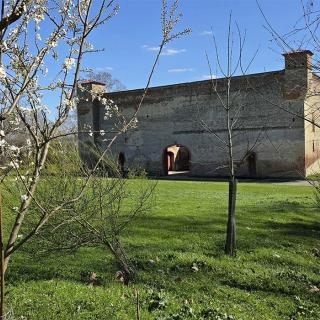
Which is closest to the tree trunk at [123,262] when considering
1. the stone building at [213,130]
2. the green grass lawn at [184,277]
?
the green grass lawn at [184,277]

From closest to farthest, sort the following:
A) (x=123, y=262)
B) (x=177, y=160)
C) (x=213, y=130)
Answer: (x=123, y=262) < (x=213, y=130) < (x=177, y=160)

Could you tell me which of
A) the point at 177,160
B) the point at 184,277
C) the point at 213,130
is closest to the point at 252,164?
the point at 213,130

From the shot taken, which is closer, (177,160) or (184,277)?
(184,277)

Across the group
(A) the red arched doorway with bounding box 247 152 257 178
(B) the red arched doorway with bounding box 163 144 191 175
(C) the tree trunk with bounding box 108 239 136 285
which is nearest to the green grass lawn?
(C) the tree trunk with bounding box 108 239 136 285

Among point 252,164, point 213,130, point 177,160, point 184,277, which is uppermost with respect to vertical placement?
point 213,130

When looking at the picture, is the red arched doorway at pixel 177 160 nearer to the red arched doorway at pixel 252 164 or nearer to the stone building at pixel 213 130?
the stone building at pixel 213 130

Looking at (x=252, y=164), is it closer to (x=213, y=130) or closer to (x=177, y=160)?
(x=213, y=130)

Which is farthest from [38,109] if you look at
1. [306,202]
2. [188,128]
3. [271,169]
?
[188,128]

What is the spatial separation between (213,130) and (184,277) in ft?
95.3

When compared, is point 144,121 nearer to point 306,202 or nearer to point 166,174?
point 166,174

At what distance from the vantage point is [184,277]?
696 centimetres

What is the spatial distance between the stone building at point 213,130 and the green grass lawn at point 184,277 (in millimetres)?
17409

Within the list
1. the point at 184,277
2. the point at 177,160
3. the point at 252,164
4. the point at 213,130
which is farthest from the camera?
the point at 177,160

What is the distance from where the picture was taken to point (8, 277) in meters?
6.52
